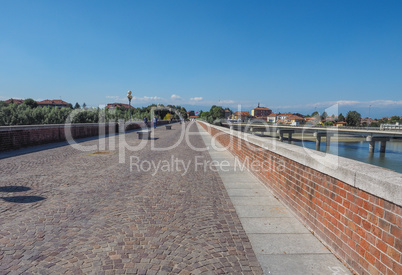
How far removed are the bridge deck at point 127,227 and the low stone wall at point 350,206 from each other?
0.31 m

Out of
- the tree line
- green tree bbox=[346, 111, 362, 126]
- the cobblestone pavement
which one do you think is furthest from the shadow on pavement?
green tree bbox=[346, 111, 362, 126]

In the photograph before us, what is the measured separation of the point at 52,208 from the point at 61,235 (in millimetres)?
1302

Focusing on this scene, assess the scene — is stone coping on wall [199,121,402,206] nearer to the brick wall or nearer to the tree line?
the brick wall

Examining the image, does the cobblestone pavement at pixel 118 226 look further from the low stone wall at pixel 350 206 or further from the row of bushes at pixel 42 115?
the row of bushes at pixel 42 115

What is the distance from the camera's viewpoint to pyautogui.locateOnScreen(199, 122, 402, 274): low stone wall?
2.22 metres

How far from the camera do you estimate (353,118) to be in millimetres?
129375

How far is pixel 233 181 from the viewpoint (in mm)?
7129

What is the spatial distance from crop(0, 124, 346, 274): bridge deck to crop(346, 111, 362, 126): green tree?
5697 inches

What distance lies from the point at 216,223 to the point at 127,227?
1.45 meters

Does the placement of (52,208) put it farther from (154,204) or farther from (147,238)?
(147,238)

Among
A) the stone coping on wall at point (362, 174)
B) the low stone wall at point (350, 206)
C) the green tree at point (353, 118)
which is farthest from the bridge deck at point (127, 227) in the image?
the green tree at point (353, 118)

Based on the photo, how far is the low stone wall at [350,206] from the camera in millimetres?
2221

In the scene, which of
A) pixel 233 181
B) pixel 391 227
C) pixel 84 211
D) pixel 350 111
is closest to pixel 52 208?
pixel 84 211

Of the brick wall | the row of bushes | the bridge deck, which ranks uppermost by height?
the row of bushes
